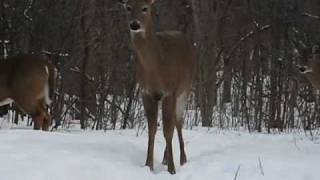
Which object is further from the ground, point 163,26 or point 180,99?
point 163,26

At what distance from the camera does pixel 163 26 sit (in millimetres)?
17469

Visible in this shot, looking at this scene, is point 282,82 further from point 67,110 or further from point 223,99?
point 67,110

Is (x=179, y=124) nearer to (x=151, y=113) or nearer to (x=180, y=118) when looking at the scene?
(x=180, y=118)

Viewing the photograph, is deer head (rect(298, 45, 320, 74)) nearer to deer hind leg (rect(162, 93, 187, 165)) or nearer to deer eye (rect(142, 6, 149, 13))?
deer hind leg (rect(162, 93, 187, 165))

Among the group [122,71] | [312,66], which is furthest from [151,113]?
[312,66]

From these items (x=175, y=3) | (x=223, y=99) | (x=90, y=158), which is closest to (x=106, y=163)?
(x=90, y=158)

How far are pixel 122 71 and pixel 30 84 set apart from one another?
3.90 meters

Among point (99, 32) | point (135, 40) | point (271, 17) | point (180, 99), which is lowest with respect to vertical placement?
point (180, 99)

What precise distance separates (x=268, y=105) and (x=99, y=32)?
432 centimetres

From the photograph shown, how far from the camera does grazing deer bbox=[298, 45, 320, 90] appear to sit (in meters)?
13.6

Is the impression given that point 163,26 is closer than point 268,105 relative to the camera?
No

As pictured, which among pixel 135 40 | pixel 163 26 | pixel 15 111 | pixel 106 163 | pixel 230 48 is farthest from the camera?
pixel 230 48

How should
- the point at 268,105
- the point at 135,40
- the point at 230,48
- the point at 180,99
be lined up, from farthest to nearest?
the point at 230,48 < the point at 268,105 < the point at 180,99 < the point at 135,40

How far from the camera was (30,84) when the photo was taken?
10.8 meters
